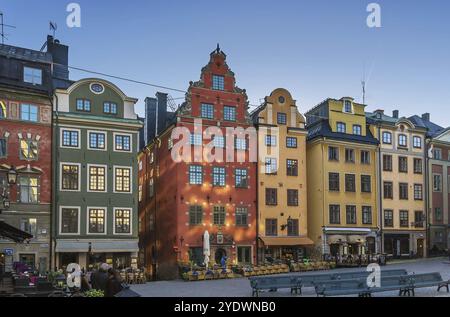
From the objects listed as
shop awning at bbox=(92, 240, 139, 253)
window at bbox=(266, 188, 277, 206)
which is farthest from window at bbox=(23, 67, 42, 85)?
window at bbox=(266, 188, 277, 206)

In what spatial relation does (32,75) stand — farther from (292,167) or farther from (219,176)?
(292,167)

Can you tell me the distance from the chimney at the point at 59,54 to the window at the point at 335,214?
2480 centimetres

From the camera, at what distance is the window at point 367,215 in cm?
4906

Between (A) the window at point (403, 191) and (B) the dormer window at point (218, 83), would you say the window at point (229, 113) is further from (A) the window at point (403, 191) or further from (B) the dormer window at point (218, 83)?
(A) the window at point (403, 191)

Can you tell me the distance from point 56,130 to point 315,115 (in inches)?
962

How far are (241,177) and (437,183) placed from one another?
23155 millimetres

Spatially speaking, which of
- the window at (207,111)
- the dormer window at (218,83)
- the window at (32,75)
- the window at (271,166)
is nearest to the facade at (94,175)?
the window at (32,75)

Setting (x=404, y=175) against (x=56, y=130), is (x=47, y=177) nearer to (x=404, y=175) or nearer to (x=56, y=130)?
(x=56, y=130)

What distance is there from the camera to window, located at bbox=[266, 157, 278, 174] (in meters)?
44.8

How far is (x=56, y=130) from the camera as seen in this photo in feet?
123

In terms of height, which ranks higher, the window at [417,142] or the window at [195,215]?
the window at [417,142]

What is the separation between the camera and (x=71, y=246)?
36.4 metres

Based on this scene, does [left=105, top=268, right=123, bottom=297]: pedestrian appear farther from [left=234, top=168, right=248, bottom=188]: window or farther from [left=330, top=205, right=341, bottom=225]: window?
[left=330, top=205, right=341, bottom=225]: window

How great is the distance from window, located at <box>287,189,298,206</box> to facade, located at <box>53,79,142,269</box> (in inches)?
532
